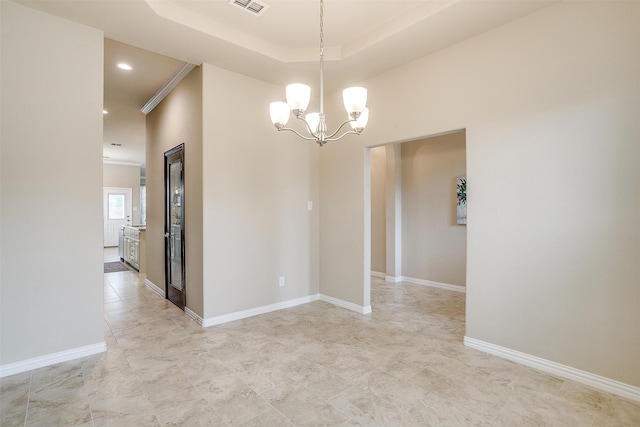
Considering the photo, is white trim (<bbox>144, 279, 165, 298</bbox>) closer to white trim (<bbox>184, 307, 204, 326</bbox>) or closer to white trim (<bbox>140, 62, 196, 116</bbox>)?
white trim (<bbox>184, 307, 204, 326</bbox>)

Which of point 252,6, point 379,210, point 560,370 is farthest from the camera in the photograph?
point 379,210

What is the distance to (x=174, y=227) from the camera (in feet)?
14.6

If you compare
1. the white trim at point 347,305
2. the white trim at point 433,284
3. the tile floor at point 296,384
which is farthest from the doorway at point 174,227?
the white trim at point 433,284

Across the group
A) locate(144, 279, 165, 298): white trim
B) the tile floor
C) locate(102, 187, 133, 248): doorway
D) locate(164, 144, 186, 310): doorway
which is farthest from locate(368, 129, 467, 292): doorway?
locate(102, 187, 133, 248): doorway

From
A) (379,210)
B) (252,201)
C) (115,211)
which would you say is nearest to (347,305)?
(252,201)

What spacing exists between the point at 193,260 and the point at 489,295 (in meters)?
3.19

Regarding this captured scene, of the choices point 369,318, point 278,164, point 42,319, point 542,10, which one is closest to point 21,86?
point 42,319

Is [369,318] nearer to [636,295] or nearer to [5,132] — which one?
[636,295]

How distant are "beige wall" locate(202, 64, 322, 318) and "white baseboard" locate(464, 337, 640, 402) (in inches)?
92.1

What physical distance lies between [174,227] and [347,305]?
2616mm

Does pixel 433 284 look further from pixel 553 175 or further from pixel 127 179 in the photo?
pixel 127 179

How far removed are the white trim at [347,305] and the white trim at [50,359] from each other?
2.63 m

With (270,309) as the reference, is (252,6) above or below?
above

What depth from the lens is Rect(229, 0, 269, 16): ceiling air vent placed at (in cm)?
275
